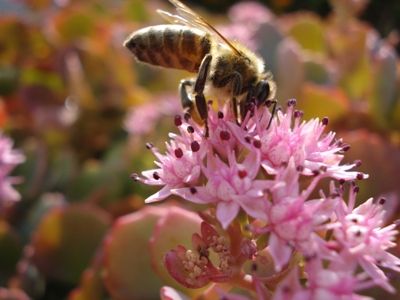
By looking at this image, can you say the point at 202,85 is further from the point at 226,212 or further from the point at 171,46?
the point at 226,212

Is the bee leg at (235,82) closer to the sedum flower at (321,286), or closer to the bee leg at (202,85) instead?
the bee leg at (202,85)

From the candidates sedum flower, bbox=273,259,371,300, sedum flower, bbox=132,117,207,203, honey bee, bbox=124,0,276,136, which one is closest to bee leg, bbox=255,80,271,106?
honey bee, bbox=124,0,276,136

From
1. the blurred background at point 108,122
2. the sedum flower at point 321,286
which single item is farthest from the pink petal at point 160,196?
the blurred background at point 108,122

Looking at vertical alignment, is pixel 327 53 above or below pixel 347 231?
below

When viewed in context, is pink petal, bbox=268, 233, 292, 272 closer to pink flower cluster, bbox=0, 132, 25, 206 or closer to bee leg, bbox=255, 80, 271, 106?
bee leg, bbox=255, 80, 271, 106

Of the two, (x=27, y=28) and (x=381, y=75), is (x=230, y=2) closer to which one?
(x=27, y=28)

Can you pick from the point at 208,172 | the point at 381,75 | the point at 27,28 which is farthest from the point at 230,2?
the point at 208,172

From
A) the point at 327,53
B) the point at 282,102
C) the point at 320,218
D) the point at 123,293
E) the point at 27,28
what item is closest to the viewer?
the point at 320,218
